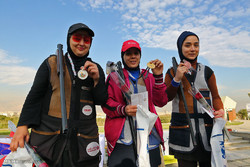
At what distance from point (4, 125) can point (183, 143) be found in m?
17.5

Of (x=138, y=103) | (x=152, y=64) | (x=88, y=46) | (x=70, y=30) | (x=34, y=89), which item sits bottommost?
(x=138, y=103)

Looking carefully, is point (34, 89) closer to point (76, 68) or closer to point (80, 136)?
point (76, 68)

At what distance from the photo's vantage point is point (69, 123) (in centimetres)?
172

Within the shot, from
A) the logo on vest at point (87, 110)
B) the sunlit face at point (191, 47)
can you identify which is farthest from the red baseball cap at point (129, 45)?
the logo on vest at point (87, 110)

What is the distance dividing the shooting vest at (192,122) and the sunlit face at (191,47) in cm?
21

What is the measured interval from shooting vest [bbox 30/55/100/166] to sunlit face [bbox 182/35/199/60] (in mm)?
1394

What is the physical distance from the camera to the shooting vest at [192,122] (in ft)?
7.18

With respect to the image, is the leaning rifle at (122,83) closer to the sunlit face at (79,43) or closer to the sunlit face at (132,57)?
the sunlit face at (132,57)

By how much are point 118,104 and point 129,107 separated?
0.16m

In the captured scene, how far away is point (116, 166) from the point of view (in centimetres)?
193

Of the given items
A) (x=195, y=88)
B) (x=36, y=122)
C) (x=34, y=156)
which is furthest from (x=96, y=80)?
(x=195, y=88)

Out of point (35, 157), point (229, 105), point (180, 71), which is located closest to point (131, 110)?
point (180, 71)

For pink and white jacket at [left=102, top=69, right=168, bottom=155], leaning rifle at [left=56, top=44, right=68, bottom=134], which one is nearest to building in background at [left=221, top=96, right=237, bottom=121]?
pink and white jacket at [left=102, top=69, right=168, bottom=155]

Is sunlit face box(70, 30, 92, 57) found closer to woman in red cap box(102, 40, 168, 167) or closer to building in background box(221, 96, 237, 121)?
woman in red cap box(102, 40, 168, 167)
